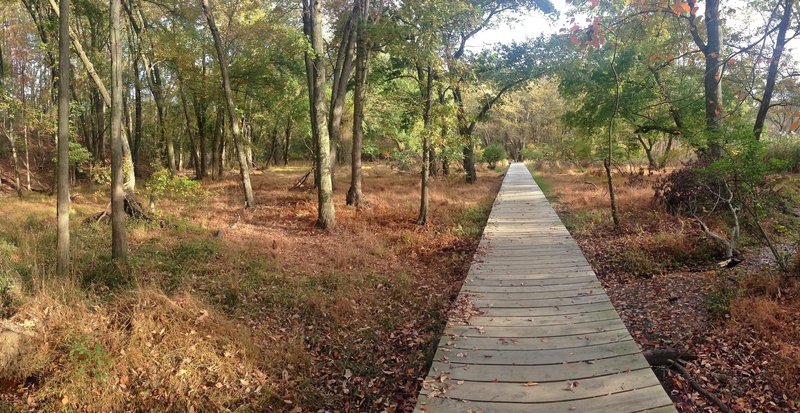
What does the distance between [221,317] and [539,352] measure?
3.48 metres

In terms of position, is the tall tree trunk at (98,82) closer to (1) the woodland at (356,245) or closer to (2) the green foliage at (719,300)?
(1) the woodland at (356,245)

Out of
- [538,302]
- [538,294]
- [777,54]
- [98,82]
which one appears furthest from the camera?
[98,82]

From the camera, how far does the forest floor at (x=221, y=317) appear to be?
385 centimetres

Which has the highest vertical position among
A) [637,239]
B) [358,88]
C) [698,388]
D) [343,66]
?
[343,66]

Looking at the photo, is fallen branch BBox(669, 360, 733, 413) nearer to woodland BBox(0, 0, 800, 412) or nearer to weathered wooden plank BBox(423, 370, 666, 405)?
woodland BBox(0, 0, 800, 412)

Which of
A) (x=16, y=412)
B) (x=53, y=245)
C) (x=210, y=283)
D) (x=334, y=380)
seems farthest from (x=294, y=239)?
(x=16, y=412)

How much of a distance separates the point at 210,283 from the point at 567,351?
482 centimetres

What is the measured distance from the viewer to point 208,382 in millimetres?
4078

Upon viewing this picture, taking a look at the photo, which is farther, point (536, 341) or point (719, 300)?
point (719, 300)

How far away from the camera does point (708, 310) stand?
5227mm

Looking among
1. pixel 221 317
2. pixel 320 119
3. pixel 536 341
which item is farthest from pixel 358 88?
pixel 536 341

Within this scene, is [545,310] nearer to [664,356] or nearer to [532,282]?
[532,282]

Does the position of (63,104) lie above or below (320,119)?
below

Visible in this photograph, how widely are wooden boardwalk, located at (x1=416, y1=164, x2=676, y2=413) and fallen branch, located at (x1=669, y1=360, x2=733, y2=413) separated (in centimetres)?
34
